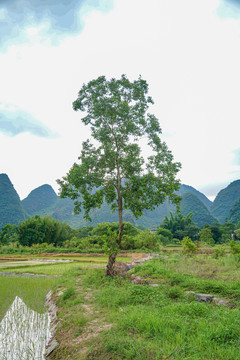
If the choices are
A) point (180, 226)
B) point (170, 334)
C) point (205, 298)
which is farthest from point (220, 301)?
point (180, 226)

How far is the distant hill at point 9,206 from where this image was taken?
75875 mm

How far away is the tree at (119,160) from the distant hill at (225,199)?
88202 millimetres

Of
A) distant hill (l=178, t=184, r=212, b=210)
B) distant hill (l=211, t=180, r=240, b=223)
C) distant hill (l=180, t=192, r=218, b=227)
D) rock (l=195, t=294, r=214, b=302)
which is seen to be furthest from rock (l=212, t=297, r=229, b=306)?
distant hill (l=178, t=184, r=212, b=210)

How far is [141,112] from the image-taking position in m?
8.62

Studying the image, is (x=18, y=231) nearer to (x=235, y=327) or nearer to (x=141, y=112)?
(x=141, y=112)

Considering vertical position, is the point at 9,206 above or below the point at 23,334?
above

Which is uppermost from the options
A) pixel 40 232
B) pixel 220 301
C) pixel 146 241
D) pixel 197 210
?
pixel 220 301

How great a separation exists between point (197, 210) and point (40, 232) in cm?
5887

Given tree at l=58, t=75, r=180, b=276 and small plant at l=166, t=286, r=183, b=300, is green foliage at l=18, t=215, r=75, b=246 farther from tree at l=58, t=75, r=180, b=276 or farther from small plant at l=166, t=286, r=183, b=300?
small plant at l=166, t=286, r=183, b=300

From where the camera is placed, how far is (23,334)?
4242mm

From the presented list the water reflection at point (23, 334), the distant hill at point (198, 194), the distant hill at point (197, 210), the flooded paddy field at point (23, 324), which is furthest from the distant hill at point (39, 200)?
the water reflection at point (23, 334)

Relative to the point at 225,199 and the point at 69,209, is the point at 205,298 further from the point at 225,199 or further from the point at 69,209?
the point at 69,209

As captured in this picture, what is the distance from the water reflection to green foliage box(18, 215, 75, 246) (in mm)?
30142

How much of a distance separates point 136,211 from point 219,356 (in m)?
6.00
